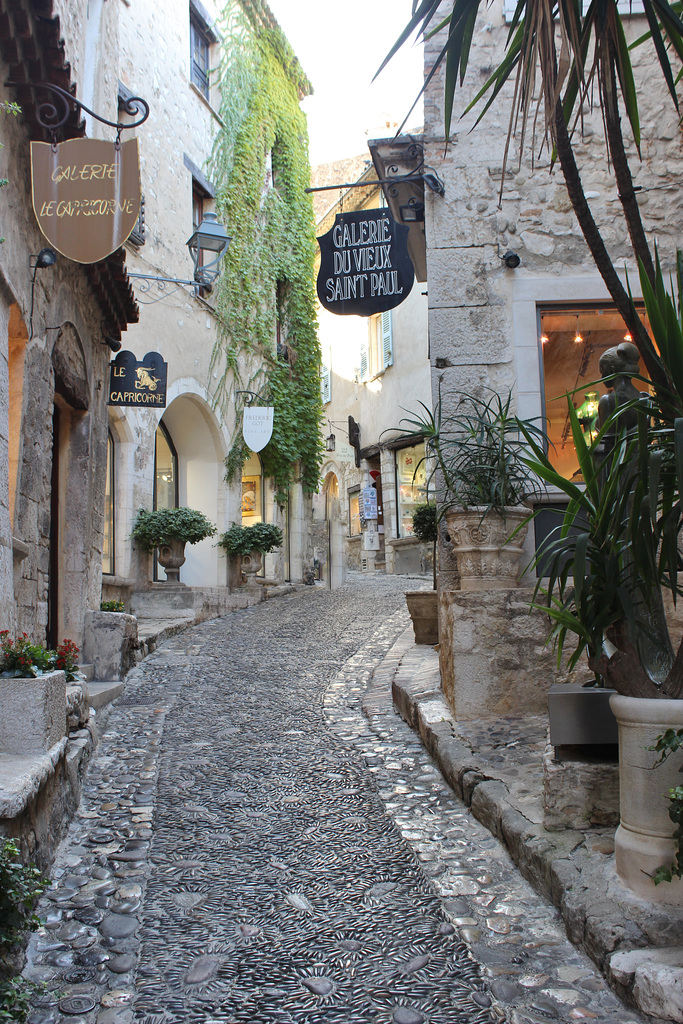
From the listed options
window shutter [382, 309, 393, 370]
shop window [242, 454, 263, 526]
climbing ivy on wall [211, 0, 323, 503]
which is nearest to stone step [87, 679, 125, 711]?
climbing ivy on wall [211, 0, 323, 503]

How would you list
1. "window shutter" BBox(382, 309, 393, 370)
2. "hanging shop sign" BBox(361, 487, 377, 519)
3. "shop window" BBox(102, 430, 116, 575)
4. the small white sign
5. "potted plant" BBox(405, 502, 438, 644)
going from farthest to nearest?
"hanging shop sign" BBox(361, 487, 377, 519)
"window shutter" BBox(382, 309, 393, 370)
the small white sign
"shop window" BBox(102, 430, 116, 575)
"potted plant" BBox(405, 502, 438, 644)

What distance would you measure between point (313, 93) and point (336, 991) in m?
18.5

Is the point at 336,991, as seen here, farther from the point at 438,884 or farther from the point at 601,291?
the point at 601,291

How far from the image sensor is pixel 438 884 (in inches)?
119

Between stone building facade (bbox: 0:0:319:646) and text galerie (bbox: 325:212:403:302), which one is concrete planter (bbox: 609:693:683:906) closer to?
stone building facade (bbox: 0:0:319:646)

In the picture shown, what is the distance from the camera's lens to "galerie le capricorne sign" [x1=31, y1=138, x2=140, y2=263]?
4.58 m

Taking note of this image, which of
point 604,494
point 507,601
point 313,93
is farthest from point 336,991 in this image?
point 313,93

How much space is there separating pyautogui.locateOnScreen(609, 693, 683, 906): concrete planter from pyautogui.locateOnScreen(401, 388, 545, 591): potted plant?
224 centimetres

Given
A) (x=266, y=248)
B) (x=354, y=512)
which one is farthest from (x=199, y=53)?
(x=354, y=512)

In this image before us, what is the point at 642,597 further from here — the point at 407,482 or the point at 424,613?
the point at 407,482

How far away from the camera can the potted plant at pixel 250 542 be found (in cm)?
1242

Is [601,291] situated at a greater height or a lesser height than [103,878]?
greater

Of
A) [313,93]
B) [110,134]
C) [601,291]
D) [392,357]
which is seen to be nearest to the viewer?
[601,291]

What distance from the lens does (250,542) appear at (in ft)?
40.7
